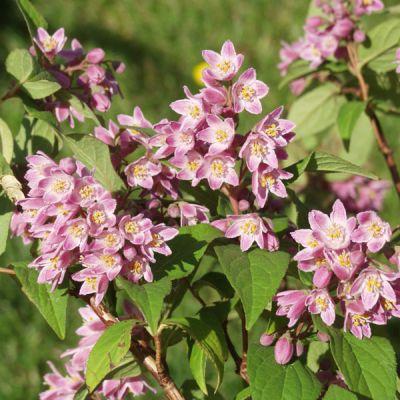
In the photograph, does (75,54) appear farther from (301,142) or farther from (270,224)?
(301,142)

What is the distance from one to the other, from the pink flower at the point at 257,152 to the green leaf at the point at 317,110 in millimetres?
1358

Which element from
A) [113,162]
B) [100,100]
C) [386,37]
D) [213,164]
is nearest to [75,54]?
[100,100]

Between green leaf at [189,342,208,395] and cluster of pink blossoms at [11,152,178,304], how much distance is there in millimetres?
275

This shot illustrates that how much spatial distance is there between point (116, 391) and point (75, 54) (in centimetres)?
98

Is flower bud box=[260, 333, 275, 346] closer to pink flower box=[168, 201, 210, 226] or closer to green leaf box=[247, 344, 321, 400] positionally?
green leaf box=[247, 344, 321, 400]

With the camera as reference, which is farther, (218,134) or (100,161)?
(100,161)

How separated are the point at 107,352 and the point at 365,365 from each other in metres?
0.59

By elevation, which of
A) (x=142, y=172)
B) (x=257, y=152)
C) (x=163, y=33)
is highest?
(x=257, y=152)

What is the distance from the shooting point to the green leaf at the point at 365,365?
174 centimetres

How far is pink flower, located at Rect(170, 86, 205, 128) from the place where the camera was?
1.78 metres

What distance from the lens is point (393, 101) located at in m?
2.98

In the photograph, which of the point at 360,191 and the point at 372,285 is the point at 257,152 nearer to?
the point at 372,285

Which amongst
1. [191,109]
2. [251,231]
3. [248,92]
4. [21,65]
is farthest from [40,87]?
[251,231]

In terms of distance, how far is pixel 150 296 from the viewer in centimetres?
169
